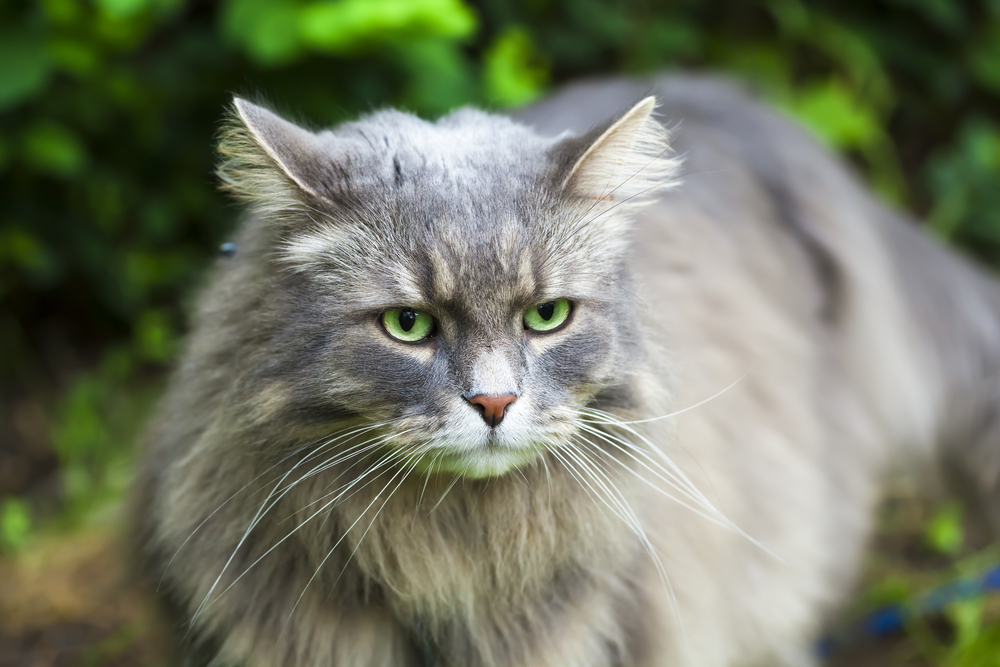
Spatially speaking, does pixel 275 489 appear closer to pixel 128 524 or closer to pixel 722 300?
pixel 128 524

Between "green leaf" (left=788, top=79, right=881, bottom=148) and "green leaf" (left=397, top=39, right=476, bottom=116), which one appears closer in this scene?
"green leaf" (left=397, top=39, right=476, bottom=116)

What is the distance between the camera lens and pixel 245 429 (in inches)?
64.6

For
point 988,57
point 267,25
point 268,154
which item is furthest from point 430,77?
point 988,57

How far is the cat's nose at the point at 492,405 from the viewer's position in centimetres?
145

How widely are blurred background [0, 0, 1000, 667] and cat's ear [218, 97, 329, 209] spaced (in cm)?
99

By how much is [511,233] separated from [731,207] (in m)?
1.27

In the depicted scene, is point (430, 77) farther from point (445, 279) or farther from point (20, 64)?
point (445, 279)

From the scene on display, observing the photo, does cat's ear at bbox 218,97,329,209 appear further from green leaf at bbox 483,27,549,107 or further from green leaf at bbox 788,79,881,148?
green leaf at bbox 788,79,881,148

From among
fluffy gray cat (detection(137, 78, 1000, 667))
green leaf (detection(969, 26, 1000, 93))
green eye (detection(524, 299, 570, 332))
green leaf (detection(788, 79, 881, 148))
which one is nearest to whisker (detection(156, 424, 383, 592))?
fluffy gray cat (detection(137, 78, 1000, 667))

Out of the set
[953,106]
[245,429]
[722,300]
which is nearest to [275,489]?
[245,429]

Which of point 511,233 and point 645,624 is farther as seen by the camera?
point 645,624

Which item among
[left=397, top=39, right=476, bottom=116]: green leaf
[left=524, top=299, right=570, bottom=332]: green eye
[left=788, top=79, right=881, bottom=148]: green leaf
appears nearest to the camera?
[left=524, top=299, right=570, bottom=332]: green eye

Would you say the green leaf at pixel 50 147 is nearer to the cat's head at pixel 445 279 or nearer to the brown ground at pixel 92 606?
the brown ground at pixel 92 606

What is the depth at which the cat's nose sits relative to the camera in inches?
57.2
